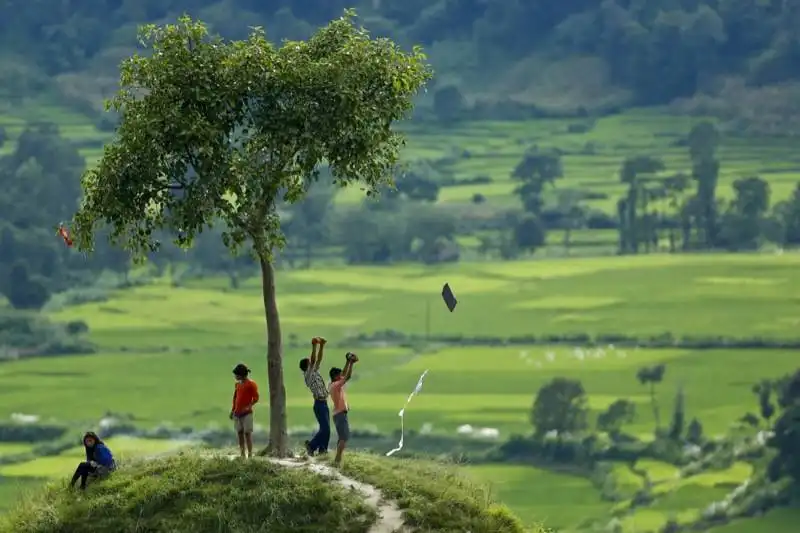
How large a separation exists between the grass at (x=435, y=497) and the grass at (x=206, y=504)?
715mm

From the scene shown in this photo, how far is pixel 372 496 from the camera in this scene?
25.0 metres

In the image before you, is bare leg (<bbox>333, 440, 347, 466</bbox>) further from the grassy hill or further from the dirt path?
the grassy hill

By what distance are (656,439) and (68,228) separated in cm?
11288

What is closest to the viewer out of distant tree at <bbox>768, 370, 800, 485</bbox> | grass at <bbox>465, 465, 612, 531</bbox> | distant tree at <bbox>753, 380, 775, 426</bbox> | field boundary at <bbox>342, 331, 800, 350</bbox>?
grass at <bbox>465, 465, 612, 531</bbox>

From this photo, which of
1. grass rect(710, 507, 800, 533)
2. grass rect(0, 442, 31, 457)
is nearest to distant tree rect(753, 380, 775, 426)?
grass rect(710, 507, 800, 533)

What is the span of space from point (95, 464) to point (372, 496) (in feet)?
14.6

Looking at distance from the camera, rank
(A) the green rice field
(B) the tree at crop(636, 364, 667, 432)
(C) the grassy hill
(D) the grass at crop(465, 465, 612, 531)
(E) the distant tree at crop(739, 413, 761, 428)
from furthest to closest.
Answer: (B) the tree at crop(636, 364, 667, 432), (E) the distant tree at crop(739, 413, 761, 428), (C) the grassy hill, (A) the green rice field, (D) the grass at crop(465, 465, 612, 531)

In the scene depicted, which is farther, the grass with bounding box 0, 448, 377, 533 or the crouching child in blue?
the crouching child in blue

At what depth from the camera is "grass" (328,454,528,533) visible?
2477 centimetres

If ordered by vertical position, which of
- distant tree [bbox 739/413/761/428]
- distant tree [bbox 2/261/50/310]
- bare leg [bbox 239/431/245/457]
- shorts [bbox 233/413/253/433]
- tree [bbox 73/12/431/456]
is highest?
tree [bbox 73/12/431/456]

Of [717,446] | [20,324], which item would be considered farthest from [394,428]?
[20,324]

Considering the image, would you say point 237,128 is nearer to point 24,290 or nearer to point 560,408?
point 560,408

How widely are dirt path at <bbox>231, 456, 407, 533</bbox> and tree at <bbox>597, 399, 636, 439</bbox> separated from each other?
113m

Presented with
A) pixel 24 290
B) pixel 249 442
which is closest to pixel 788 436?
pixel 249 442
